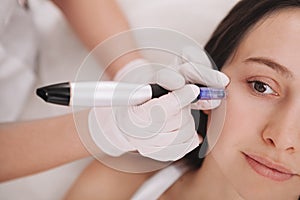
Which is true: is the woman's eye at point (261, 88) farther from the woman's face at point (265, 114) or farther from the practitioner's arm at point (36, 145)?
the practitioner's arm at point (36, 145)

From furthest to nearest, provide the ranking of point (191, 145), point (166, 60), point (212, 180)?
point (166, 60), point (212, 180), point (191, 145)

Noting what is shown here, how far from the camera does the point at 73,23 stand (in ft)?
3.90

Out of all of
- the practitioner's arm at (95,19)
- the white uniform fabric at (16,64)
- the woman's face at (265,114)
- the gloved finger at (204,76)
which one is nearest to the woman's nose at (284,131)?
the woman's face at (265,114)

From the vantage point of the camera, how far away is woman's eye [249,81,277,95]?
0.92 m

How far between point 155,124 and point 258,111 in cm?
20

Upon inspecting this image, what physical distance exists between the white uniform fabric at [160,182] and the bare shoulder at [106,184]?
3 cm

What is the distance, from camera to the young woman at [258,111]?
89 cm

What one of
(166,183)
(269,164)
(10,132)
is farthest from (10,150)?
(269,164)

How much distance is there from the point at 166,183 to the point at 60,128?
25cm

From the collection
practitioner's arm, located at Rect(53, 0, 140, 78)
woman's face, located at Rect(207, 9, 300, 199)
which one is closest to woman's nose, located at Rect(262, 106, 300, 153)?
woman's face, located at Rect(207, 9, 300, 199)

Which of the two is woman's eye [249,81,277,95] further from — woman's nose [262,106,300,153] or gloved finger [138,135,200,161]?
gloved finger [138,135,200,161]

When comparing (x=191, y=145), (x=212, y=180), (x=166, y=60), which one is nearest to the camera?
(x=191, y=145)

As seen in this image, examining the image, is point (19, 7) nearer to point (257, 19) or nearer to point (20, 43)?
point (20, 43)

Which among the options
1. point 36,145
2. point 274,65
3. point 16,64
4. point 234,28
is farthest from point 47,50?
point 274,65
